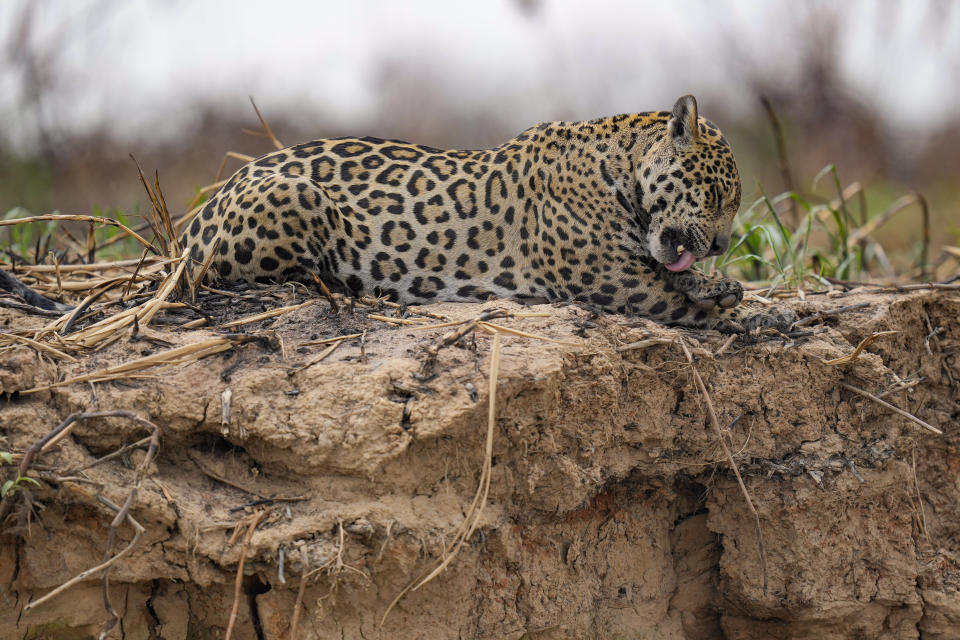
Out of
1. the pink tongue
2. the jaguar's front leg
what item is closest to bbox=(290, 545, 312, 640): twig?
the jaguar's front leg

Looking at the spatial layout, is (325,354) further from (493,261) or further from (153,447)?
(493,261)

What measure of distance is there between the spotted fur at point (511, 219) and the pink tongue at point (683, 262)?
46 millimetres

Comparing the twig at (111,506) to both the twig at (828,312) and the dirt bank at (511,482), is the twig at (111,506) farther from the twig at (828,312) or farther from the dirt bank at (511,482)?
the twig at (828,312)

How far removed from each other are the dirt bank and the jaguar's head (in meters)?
0.64

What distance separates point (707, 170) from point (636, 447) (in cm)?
179

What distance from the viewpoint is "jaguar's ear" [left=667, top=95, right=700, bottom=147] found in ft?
18.7

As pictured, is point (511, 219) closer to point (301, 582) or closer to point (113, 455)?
point (301, 582)

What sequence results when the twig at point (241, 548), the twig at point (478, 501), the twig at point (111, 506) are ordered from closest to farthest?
the twig at point (111, 506), the twig at point (241, 548), the twig at point (478, 501)

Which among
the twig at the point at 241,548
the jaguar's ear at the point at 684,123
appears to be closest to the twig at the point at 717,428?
the jaguar's ear at the point at 684,123

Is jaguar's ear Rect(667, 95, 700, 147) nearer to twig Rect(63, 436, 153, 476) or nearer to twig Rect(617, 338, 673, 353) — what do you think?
twig Rect(617, 338, 673, 353)

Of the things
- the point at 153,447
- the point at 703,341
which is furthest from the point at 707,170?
the point at 153,447

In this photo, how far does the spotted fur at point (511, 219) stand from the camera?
18.8 feet

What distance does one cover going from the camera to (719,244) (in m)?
5.77

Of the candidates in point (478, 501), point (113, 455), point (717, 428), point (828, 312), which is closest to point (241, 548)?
point (113, 455)
